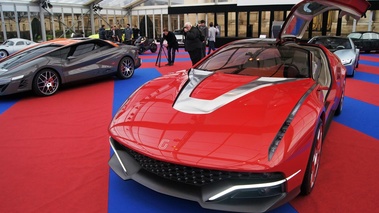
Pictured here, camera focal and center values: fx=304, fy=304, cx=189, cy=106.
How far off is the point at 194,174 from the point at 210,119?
469 millimetres

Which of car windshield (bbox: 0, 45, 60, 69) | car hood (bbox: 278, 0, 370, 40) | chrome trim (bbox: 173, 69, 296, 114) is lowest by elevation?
chrome trim (bbox: 173, 69, 296, 114)

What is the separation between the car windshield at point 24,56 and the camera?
643 centimetres

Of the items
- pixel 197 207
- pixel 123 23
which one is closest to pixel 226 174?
pixel 197 207

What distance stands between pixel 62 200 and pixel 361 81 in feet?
26.2

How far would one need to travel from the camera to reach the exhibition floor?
8.04 feet

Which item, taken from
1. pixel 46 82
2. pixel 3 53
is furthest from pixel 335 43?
pixel 3 53

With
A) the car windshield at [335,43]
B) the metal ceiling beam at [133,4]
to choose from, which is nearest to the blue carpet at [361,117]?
the car windshield at [335,43]

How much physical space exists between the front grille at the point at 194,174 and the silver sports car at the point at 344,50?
734 cm

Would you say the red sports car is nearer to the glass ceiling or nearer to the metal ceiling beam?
the glass ceiling

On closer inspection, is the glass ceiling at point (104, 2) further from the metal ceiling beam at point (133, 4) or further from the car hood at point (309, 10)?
the car hood at point (309, 10)

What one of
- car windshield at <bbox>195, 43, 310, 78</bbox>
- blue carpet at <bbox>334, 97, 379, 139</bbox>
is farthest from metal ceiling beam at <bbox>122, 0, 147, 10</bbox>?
car windshield at <bbox>195, 43, 310, 78</bbox>

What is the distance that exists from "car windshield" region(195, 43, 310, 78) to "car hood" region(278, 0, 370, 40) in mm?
423

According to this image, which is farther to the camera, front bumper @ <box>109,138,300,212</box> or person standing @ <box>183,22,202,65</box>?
person standing @ <box>183,22,202,65</box>

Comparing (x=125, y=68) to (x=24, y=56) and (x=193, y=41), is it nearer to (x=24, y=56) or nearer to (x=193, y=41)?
(x=193, y=41)
